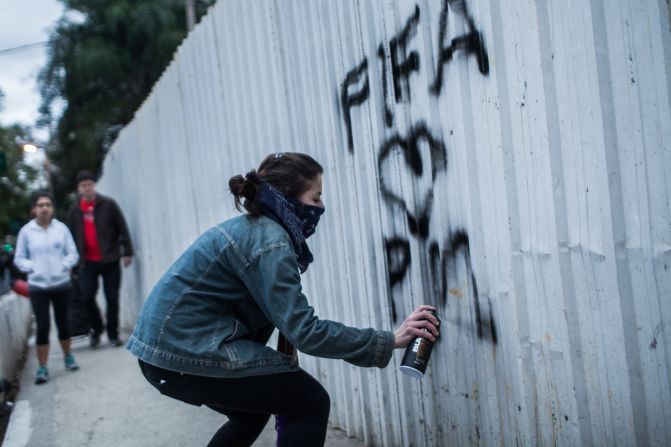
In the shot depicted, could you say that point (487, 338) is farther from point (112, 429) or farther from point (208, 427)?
point (112, 429)

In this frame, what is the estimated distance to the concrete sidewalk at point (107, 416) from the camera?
4.56 metres

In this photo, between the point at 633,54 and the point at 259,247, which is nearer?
the point at 633,54

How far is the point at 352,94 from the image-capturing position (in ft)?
12.0

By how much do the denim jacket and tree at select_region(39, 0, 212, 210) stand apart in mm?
21519

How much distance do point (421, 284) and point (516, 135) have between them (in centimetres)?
95

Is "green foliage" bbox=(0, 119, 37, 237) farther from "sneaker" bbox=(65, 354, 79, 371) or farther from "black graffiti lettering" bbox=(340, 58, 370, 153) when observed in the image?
"black graffiti lettering" bbox=(340, 58, 370, 153)

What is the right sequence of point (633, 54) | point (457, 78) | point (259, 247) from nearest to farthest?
point (633, 54) → point (259, 247) → point (457, 78)

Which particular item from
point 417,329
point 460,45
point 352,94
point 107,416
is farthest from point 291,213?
point 107,416

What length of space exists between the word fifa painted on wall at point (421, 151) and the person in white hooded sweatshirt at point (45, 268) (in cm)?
421

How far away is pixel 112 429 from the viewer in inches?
192

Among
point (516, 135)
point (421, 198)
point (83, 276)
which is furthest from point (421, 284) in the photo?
point (83, 276)

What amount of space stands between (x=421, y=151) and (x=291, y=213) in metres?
0.81

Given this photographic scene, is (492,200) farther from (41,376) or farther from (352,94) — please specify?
(41,376)

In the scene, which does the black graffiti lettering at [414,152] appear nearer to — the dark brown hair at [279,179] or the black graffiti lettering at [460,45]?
the black graffiti lettering at [460,45]
